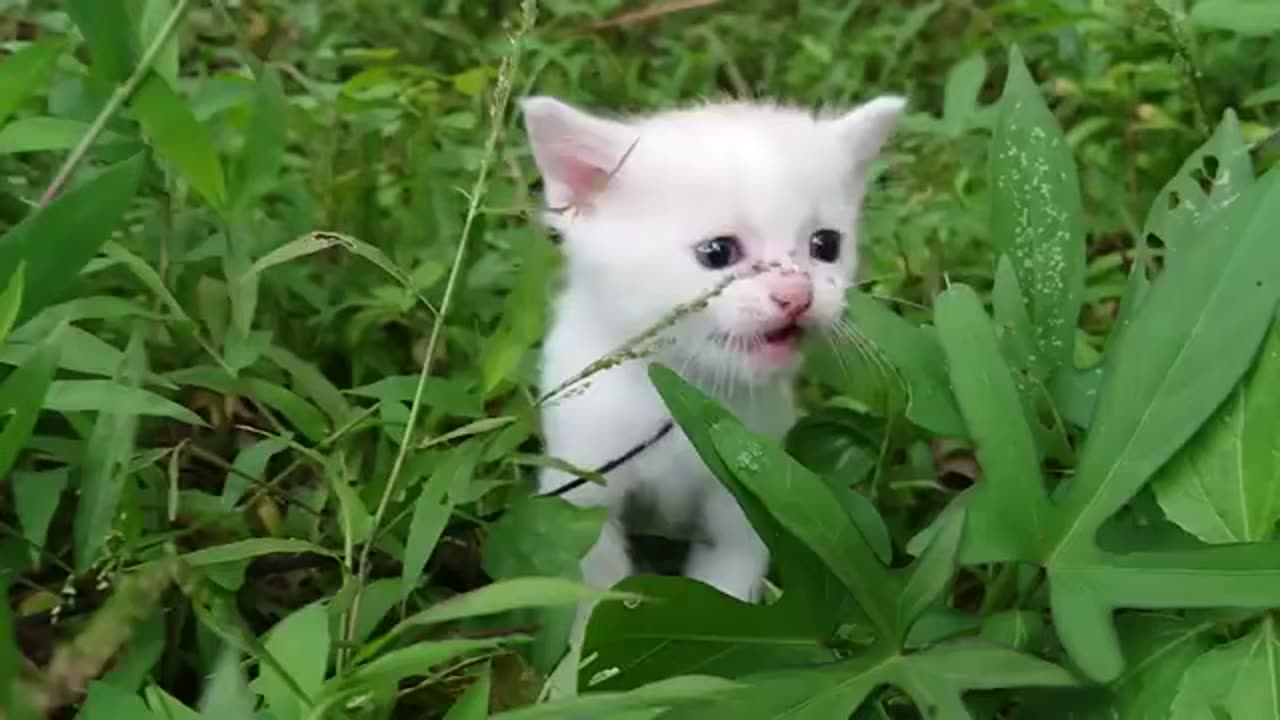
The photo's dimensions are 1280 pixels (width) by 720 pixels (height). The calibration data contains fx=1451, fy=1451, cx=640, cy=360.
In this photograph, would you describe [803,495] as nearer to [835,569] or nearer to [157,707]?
[835,569]

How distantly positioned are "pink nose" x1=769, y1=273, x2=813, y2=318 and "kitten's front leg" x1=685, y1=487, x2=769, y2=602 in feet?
0.50

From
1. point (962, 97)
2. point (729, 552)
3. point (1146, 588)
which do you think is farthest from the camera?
point (962, 97)

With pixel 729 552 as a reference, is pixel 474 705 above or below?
above

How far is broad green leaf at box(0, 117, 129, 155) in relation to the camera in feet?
2.80

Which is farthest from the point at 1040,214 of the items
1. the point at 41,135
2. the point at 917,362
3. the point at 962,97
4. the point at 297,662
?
the point at 962,97

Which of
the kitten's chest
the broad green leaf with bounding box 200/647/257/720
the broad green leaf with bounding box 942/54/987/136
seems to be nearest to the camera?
the broad green leaf with bounding box 200/647/257/720

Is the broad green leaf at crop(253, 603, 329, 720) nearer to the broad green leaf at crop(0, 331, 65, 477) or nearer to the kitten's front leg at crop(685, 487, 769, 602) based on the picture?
the broad green leaf at crop(0, 331, 65, 477)

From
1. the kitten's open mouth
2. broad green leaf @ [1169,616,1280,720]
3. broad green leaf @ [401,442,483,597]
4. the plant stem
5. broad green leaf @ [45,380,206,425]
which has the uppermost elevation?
the plant stem

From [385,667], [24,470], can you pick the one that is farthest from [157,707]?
[24,470]

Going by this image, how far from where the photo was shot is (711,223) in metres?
1.01

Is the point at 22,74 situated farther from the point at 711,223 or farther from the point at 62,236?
the point at 711,223

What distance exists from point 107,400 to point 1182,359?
566 millimetres

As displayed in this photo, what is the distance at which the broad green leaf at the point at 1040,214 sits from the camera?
31.5 inches

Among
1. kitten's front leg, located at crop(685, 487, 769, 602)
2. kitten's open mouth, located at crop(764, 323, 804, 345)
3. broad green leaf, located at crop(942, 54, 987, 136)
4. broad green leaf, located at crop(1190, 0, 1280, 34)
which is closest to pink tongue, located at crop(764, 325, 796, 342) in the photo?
kitten's open mouth, located at crop(764, 323, 804, 345)
